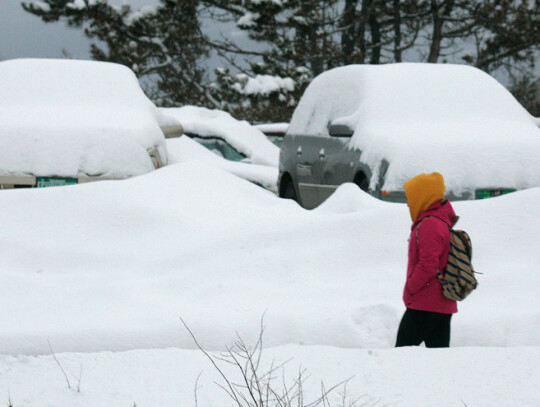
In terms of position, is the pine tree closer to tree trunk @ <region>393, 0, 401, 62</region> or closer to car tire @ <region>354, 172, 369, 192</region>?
tree trunk @ <region>393, 0, 401, 62</region>

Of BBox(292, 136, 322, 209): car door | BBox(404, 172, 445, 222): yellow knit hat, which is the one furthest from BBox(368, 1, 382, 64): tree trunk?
BBox(404, 172, 445, 222): yellow knit hat

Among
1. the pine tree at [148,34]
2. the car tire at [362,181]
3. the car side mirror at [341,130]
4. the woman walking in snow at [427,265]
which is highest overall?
the woman walking in snow at [427,265]

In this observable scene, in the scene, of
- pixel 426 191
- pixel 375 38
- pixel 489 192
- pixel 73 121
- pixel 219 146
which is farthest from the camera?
pixel 375 38

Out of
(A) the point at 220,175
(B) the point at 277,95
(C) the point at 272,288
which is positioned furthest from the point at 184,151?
(B) the point at 277,95

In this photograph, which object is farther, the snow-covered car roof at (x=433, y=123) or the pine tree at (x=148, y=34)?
the pine tree at (x=148, y=34)

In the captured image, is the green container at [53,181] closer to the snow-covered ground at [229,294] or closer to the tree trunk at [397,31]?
the snow-covered ground at [229,294]

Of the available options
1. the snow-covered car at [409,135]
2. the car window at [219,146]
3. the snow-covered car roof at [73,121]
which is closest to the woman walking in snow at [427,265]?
the snow-covered car at [409,135]

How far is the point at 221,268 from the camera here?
496 centimetres

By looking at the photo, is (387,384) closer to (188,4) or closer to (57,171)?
(57,171)

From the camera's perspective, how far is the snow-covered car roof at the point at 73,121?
21.4 ft

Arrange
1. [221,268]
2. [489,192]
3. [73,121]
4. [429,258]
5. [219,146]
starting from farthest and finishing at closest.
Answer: [219,146]
[73,121]
[489,192]
[221,268]
[429,258]

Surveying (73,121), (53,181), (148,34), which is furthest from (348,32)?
(53,181)

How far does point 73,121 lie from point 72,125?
0.48 ft

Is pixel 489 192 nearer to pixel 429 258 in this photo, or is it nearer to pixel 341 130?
pixel 341 130
